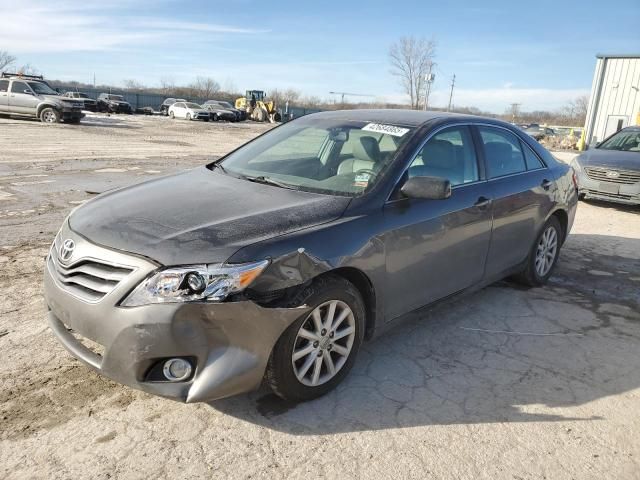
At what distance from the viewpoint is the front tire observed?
2775 millimetres

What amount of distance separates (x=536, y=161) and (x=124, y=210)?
3810mm

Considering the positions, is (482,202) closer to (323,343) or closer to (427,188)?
(427,188)

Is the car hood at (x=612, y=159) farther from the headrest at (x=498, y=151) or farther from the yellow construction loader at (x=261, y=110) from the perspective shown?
the yellow construction loader at (x=261, y=110)

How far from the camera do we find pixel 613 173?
31.3 ft

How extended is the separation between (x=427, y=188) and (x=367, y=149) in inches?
25.7

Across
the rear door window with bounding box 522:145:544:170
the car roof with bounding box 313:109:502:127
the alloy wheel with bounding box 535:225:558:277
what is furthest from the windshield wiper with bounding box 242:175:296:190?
the alloy wheel with bounding box 535:225:558:277

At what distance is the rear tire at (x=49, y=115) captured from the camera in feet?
75.5

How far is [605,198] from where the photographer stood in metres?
9.68

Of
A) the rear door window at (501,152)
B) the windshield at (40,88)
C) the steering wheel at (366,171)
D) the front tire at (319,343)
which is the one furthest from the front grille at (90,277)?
the windshield at (40,88)

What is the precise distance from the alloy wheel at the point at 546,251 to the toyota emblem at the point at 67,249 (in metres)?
4.05

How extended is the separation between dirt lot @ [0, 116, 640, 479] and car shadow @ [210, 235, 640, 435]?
0.01 meters

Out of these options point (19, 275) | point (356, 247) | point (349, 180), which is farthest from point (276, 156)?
point (19, 275)

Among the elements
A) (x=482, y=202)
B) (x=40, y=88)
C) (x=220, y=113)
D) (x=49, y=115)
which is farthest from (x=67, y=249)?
(x=220, y=113)

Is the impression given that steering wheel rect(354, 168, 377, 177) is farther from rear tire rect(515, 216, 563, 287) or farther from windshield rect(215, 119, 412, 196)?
rear tire rect(515, 216, 563, 287)
